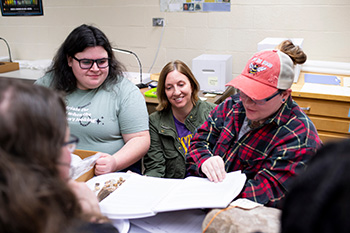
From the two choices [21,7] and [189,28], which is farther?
[21,7]

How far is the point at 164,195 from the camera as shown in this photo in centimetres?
115

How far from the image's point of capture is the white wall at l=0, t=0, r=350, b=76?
295 cm

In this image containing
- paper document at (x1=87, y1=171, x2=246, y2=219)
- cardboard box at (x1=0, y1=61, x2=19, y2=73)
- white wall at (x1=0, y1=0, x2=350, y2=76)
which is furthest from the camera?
cardboard box at (x1=0, y1=61, x2=19, y2=73)

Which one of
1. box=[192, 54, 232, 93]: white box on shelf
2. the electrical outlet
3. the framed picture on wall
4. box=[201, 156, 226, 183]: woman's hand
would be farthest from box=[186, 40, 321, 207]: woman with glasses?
the framed picture on wall

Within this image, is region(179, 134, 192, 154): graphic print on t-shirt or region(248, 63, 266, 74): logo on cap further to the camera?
region(179, 134, 192, 154): graphic print on t-shirt

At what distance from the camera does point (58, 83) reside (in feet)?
5.95

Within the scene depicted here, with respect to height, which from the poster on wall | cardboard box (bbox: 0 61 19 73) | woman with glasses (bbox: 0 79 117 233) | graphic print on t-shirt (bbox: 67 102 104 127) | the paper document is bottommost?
the paper document

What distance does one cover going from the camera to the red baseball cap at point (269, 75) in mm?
1253

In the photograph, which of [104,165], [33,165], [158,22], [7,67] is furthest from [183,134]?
[7,67]

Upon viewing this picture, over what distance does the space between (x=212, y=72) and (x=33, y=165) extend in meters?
2.40

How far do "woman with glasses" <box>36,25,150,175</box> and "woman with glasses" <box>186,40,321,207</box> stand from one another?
1.51 ft

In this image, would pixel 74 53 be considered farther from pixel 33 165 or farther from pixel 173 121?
pixel 33 165

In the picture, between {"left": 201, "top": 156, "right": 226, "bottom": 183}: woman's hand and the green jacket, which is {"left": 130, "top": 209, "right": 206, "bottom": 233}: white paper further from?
the green jacket

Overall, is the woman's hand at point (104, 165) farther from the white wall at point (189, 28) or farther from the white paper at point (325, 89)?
the white wall at point (189, 28)
